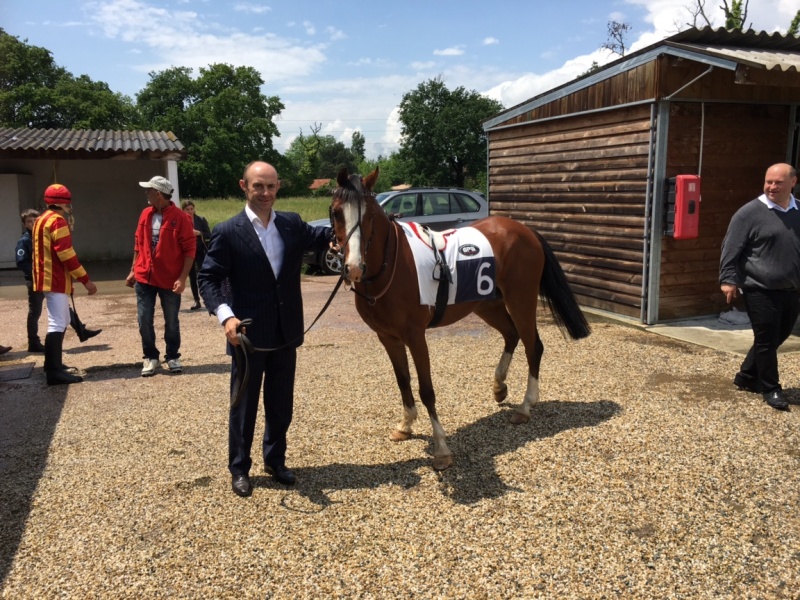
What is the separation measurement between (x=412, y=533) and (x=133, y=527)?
144cm

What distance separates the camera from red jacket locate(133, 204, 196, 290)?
554 centimetres

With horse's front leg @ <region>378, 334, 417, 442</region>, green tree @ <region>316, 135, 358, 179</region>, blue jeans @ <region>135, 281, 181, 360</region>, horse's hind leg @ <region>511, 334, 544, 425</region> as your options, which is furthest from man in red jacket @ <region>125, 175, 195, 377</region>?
green tree @ <region>316, 135, 358, 179</region>

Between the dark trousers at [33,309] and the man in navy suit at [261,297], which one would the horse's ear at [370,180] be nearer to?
the man in navy suit at [261,297]

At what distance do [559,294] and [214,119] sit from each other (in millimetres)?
44917

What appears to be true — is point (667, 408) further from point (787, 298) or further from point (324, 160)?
point (324, 160)

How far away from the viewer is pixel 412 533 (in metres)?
2.93

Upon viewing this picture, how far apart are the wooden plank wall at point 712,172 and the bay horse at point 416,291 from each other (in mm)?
3043

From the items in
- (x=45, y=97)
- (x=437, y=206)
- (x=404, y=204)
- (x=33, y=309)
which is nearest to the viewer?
(x=33, y=309)

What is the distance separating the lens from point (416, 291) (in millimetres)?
3689

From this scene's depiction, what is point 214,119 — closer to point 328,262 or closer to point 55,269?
point 328,262

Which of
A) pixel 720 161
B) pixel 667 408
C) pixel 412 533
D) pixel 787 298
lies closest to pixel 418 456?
pixel 412 533

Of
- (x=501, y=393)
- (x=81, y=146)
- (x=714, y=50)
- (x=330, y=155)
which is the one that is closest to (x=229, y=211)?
(x=81, y=146)

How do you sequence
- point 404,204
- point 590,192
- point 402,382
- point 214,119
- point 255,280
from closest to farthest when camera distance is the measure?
1. point 255,280
2. point 402,382
3. point 590,192
4. point 404,204
5. point 214,119

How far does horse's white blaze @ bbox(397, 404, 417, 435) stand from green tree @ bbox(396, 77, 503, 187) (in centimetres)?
4263
